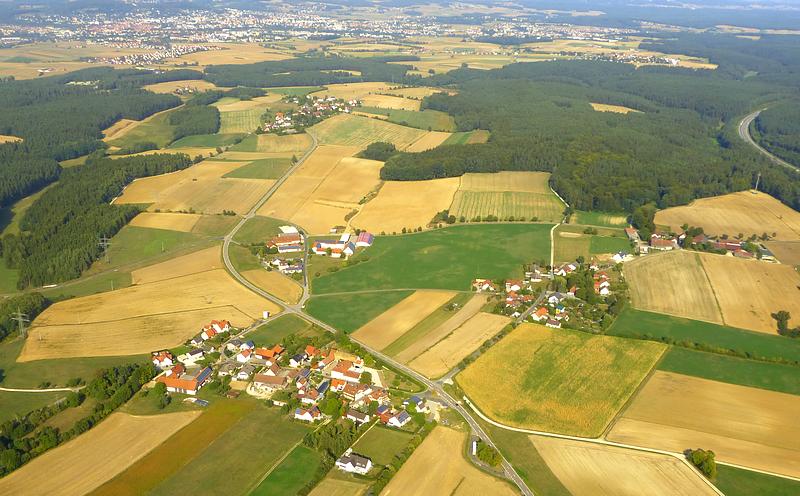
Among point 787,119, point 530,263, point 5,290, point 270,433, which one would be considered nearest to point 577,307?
point 530,263

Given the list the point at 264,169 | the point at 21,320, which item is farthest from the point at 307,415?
the point at 264,169

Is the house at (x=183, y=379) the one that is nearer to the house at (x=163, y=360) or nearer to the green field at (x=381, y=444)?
the house at (x=163, y=360)

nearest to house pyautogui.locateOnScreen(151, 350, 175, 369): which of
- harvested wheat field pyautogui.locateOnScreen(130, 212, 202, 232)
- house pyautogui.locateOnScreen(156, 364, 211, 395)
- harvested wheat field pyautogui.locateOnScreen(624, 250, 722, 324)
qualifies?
house pyautogui.locateOnScreen(156, 364, 211, 395)

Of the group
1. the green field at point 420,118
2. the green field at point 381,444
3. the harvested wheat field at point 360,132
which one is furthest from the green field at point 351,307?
the green field at point 420,118

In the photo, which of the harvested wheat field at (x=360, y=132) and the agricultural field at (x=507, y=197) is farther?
the harvested wheat field at (x=360, y=132)

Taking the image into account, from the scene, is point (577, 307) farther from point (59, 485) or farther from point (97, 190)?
point (97, 190)

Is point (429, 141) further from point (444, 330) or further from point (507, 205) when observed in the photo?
point (444, 330)
